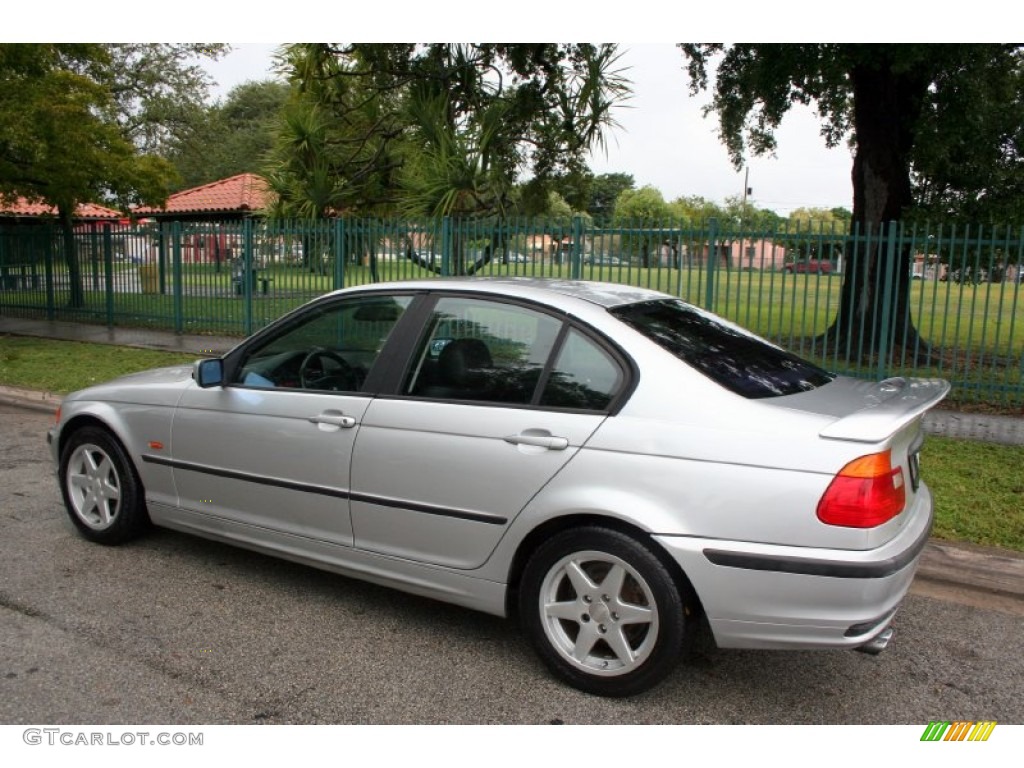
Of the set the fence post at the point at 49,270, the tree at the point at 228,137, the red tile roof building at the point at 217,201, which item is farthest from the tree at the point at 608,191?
the fence post at the point at 49,270

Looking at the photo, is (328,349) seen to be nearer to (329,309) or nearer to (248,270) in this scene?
(329,309)

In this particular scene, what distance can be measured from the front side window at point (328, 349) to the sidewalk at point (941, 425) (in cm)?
320

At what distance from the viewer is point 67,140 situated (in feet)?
42.9

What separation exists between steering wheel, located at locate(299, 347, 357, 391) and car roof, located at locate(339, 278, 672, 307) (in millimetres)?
379

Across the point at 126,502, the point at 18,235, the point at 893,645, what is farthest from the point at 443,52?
the point at 18,235

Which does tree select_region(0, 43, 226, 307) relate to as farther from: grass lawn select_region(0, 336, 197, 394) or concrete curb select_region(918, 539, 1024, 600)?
concrete curb select_region(918, 539, 1024, 600)

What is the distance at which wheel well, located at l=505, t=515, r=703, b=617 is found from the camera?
308 cm

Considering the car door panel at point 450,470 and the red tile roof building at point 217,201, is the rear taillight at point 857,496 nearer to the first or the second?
the car door panel at point 450,470

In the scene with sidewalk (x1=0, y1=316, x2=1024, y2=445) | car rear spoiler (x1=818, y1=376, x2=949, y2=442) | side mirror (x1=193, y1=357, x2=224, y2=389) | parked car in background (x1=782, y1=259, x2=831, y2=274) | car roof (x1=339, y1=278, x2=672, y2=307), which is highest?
parked car in background (x1=782, y1=259, x2=831, y2=274)

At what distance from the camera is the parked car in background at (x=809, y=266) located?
10.5 m

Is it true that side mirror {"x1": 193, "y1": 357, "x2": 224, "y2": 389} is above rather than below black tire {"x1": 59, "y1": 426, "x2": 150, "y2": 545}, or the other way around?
above

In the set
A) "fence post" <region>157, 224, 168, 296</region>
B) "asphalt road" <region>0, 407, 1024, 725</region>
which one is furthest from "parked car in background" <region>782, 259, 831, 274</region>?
"fence post" <region>157, 224, 168, 296</region>

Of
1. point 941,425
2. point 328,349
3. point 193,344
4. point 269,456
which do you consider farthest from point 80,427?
point 193,344

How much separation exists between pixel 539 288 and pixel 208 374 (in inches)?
67.9
